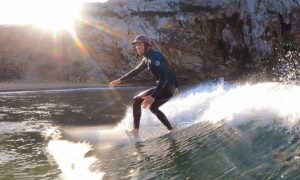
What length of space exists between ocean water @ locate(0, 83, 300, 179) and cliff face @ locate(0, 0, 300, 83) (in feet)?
102

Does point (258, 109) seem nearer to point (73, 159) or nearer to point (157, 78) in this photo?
point (157, 78)

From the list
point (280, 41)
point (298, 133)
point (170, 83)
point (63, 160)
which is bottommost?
point (298, 133)

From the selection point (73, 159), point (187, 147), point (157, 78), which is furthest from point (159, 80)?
point (187, 147)

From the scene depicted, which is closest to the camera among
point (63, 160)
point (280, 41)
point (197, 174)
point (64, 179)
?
point (197, 174)

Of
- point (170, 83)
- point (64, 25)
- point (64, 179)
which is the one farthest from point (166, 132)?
point (64, 25)

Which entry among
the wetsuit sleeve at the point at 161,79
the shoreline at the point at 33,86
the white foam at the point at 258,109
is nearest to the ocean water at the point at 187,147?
the white foam at the point at 258,109

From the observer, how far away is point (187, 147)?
247 inches

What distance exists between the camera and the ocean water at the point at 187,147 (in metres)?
4.56

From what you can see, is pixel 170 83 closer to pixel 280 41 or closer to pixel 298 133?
pixel 298 133

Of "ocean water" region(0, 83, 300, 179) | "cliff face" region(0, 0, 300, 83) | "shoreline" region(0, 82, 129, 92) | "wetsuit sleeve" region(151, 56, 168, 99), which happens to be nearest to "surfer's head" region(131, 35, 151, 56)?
"wetsuit sleeve" region(151, 56, 168, 99)

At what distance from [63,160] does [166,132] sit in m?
2.29

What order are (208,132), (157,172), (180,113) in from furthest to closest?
(180,113)
(208,132)
(157,172)

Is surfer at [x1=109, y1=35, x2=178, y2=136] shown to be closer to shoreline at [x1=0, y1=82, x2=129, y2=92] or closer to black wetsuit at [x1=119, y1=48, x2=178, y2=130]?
black wetsuit at [x1=119, y1=48, x2=178, y2=130]

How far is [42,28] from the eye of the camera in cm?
4444
